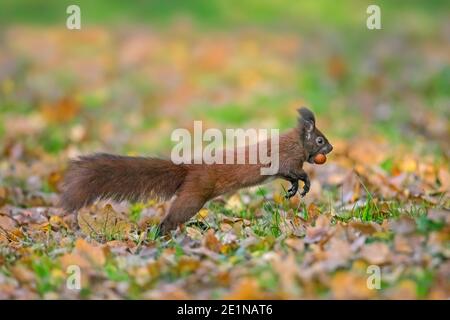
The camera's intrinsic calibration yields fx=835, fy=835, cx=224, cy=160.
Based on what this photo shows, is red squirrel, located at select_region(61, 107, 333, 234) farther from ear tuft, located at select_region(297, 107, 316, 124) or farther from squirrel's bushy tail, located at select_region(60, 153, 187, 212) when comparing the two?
ear tuft, located at select_region(297, 107, 316, 124)

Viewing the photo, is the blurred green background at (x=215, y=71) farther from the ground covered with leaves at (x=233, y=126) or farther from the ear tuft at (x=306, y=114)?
the ear tuft at (x=306, y=114)

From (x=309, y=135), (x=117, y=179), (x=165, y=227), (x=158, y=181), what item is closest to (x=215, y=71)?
(x=309, y=135)

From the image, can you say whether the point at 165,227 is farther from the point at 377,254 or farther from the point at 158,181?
the point at 377,254

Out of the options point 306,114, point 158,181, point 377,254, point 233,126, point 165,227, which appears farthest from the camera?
point 233,126

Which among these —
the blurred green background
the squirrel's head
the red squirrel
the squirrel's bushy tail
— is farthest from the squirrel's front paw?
the blurred green background

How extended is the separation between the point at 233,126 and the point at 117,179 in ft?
17.1

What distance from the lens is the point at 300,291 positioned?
417 centimetres

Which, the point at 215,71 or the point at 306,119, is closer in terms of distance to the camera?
the point at 306,119

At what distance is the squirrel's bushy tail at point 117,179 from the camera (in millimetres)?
5387

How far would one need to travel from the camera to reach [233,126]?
10.6 meters

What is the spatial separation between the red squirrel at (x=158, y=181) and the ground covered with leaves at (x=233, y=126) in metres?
0.16

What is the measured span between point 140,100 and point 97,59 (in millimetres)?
1801
